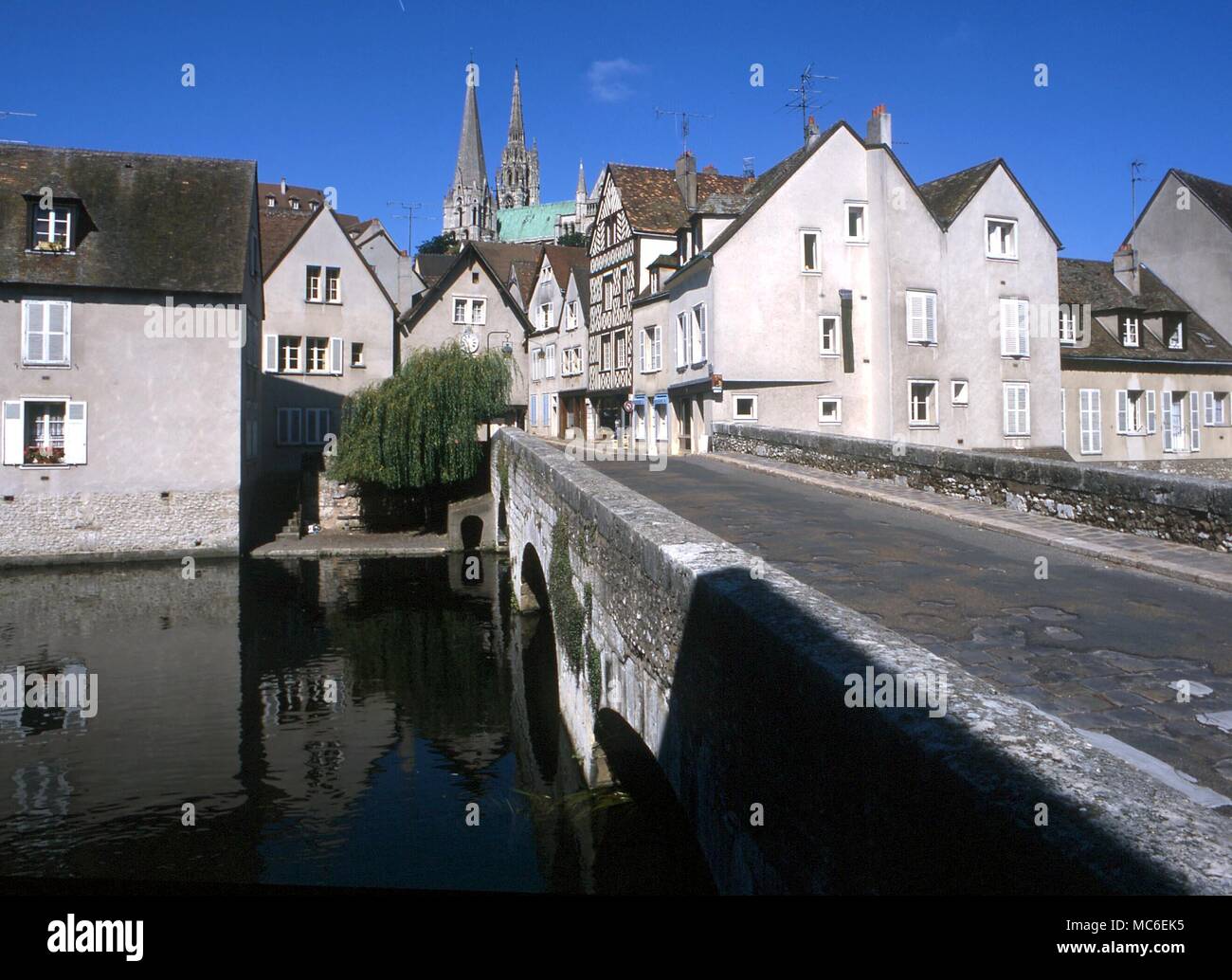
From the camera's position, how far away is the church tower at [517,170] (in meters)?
113

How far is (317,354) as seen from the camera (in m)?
34.8

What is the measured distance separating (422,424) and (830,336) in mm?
12224

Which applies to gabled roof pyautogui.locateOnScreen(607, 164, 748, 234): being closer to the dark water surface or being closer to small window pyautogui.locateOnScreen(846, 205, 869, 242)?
small window pyautogui.locateOnScreen(846, 205, 869, 242)

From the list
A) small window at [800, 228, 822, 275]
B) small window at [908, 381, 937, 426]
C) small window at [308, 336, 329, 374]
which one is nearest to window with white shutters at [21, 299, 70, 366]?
small window at [308, 336, 329, 374]

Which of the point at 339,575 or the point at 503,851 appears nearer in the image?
the point at 503,851

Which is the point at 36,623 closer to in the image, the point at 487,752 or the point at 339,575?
→ the point at 339,575

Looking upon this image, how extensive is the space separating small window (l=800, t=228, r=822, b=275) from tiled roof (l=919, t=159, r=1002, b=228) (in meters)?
3.82

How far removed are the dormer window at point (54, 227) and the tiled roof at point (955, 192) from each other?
23498 millimetres

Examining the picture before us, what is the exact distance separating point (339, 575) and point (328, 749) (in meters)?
12.6

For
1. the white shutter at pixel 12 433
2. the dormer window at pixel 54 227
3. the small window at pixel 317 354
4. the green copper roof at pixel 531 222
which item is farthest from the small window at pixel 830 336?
the green copper roof at pixel 531 222

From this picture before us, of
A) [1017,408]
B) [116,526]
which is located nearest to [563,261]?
[1017,408]
